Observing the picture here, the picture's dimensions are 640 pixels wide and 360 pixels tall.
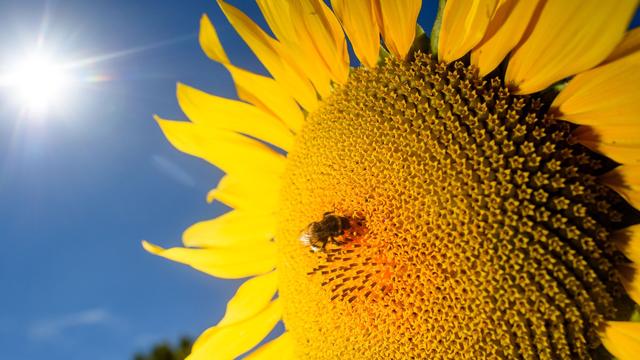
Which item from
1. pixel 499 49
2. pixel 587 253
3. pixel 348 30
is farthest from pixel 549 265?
pixel 348 30

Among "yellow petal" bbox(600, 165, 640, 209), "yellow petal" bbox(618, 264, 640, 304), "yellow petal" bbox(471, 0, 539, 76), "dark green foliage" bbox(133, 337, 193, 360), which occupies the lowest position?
"yellow petal" bbox(618, 264, 640, 304)

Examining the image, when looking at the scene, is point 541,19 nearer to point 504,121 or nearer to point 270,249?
point 504,121

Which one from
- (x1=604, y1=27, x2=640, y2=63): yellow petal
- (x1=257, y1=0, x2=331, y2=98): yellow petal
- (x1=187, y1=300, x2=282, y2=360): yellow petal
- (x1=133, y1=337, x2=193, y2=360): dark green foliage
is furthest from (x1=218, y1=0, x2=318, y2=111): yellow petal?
(x1=133, y1=337, x2=193, y2=360): dark green foliage

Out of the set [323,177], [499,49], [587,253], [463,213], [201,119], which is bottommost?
[587,253]

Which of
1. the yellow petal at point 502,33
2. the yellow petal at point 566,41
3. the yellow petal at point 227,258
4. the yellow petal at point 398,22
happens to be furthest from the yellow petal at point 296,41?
the yellow petal at point 227,258

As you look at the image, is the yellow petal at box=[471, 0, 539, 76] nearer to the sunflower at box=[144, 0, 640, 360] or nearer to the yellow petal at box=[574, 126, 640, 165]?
the sunflower at box=[144, 0, 640, 360]

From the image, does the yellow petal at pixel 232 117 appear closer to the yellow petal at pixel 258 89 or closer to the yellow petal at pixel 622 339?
the yellow petal at pixel 258 89
